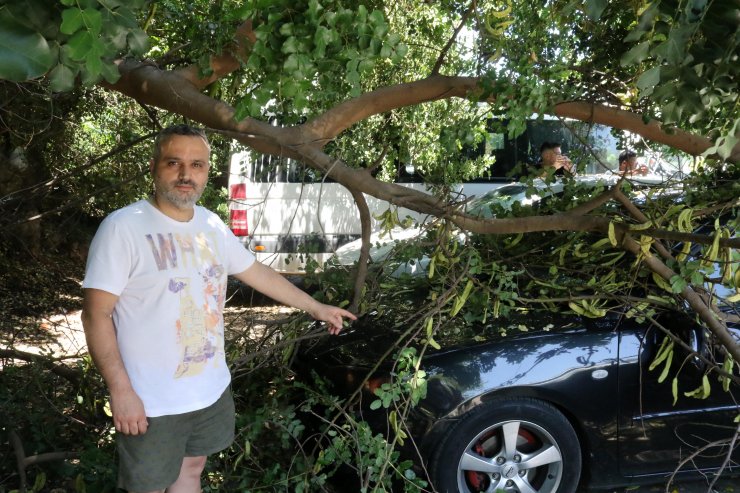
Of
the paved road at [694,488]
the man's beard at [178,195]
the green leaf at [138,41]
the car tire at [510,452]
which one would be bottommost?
the paved road at [694,488]

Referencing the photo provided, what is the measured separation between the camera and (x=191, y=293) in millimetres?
2775

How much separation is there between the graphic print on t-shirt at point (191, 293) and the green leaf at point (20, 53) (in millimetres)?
1219

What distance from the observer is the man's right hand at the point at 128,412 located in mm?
2574

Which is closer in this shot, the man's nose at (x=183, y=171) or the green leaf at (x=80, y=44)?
the green leaf at (x=80, y=44)

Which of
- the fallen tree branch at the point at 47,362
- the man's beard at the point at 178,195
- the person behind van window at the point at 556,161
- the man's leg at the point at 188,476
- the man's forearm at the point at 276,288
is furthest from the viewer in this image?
the person behind van window at the point at 556,161

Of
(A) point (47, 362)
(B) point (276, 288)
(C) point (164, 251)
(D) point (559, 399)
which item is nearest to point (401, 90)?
(B) point (276, 288)

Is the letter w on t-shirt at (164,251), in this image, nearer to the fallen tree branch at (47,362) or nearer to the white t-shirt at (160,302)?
the white t-shirt at (160,302)

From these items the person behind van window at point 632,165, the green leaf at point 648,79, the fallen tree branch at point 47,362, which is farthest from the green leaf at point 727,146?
the fallen tree branch at point 47,362

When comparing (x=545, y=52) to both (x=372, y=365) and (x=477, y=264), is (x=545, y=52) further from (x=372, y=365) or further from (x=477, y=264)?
(x=372, y=365)

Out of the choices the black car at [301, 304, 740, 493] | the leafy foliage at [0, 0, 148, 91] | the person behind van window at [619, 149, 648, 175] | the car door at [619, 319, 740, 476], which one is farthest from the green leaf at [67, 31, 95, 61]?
the person behind van window at [619, 149, 648, 175]

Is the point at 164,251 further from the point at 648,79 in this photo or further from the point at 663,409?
the point at 663,409

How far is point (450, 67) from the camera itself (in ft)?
20.0

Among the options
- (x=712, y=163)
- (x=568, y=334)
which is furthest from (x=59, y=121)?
(x=712, y=163)

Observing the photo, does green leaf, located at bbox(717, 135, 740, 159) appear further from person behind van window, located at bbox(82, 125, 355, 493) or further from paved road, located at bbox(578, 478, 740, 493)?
paved road, located at bbox(578, 478, 740, 493)
